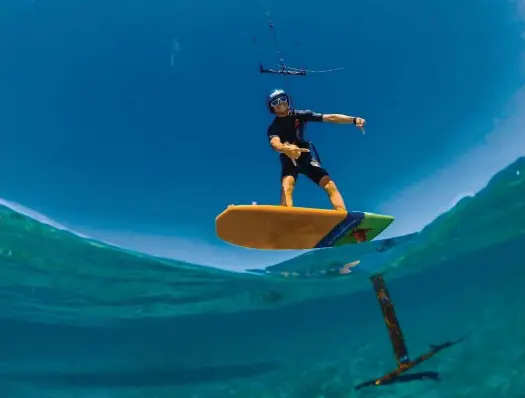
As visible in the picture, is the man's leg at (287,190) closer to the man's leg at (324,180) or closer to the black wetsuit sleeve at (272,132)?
the man's leg at (324,180)

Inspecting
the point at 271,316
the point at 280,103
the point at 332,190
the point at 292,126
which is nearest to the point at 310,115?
the point at 292,126

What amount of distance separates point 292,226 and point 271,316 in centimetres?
1611

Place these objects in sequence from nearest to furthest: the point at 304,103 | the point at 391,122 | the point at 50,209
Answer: the point at 304,103 → the point at 391,122 → the point at 50,209

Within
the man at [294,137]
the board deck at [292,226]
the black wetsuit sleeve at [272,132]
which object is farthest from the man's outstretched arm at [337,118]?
the board deck at [292,226]

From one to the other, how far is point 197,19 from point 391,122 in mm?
4287

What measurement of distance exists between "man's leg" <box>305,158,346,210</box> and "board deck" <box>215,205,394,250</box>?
0.13m

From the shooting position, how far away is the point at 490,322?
22094mm

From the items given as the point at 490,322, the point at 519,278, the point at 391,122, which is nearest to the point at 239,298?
the point at 391,122

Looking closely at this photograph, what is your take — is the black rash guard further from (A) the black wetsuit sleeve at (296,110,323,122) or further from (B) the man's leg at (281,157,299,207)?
(B) the man's leg at (281,157,299,207)

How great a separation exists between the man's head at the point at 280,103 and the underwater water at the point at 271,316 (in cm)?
803

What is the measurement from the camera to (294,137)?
16.0 feet

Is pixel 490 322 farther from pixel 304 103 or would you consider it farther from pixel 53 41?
pixel 53 41

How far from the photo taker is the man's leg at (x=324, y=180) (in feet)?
16.2

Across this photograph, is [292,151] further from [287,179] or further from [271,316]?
[271,316]
